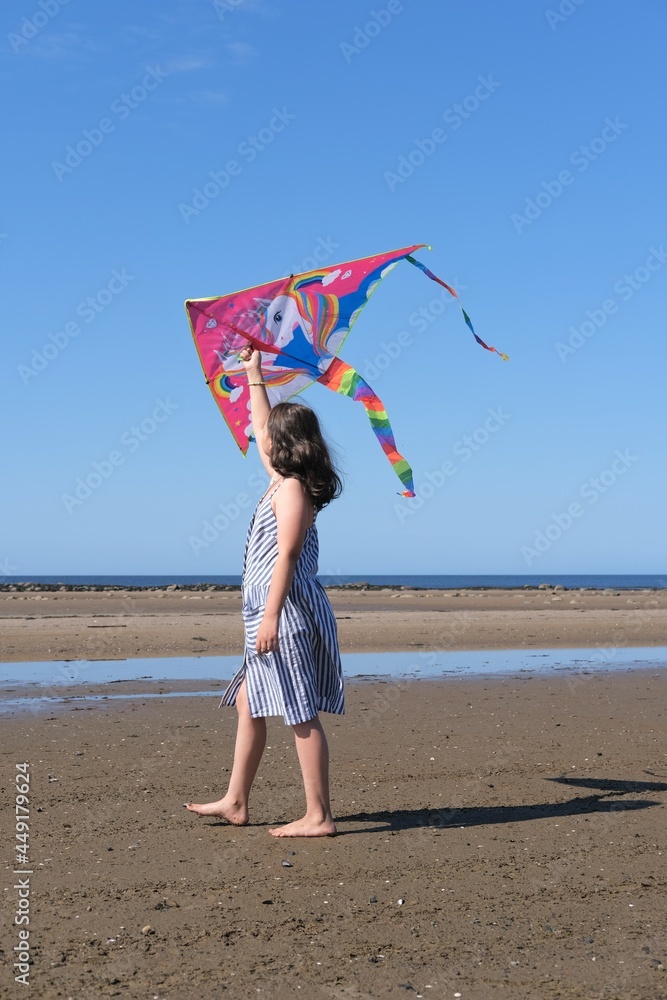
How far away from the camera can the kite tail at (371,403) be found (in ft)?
20.7

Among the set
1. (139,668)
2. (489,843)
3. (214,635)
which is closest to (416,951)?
(489,843)

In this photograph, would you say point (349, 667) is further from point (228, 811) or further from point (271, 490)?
point (271, 490)

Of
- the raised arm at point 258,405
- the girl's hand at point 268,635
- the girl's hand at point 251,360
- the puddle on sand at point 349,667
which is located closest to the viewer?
the girl's hand at point 268,635

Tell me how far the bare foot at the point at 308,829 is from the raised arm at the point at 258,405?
1732 mm

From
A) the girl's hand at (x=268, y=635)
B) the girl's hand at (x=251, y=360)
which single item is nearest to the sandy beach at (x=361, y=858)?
the girl's hand at (x=268, y=635)

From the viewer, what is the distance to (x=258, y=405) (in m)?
5.48

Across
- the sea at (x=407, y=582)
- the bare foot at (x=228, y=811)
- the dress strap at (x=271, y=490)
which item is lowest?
the sea at (x=407, y=582)

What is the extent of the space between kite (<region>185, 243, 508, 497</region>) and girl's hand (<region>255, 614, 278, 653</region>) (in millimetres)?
1612

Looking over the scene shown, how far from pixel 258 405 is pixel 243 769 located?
6.26ft

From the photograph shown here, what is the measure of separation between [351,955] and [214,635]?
14.8 meters

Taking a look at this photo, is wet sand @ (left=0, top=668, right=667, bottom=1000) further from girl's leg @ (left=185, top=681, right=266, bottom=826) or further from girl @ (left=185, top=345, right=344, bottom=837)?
girl @ (left=185, top=345, right=344, bottom=837)

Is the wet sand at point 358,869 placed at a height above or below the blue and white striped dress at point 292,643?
below

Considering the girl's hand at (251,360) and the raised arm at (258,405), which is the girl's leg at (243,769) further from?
the girl's hand at (251,360)

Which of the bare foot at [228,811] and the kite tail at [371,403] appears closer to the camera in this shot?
the bare foot at [228,811]
